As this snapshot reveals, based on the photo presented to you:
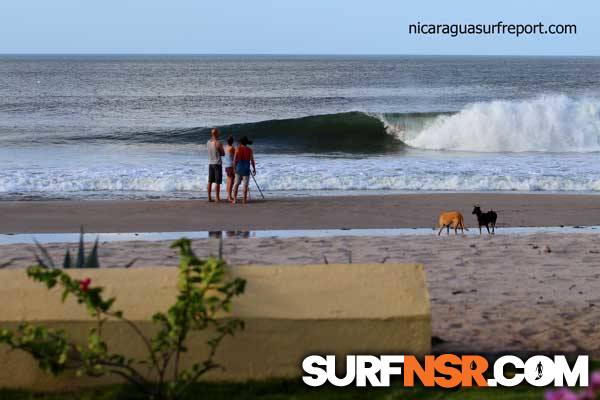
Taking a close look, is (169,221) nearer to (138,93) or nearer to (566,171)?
(566,171)

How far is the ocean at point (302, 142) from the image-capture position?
20.3 meters

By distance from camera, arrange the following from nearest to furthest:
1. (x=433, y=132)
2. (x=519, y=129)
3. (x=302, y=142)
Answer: (x=519, y=129), (x=302, y=142), (x=433, y=132)

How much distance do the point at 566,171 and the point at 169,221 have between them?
11.5 metres

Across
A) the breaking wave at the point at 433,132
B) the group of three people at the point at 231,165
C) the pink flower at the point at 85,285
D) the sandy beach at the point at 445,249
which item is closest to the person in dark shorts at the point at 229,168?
the group of three people at the point at 231,165

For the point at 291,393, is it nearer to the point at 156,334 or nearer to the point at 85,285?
the point at 156,334

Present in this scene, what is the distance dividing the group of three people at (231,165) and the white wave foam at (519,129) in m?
15.8

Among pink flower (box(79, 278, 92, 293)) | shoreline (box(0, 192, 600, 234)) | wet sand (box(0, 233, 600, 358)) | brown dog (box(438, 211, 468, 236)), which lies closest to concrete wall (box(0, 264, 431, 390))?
pink flower (box(79, 278, 92, 293))

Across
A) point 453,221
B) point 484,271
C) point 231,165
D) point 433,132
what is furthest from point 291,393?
point 433,132

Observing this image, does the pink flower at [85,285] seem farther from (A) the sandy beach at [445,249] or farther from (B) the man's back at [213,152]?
(B) the man's back at [213,152]

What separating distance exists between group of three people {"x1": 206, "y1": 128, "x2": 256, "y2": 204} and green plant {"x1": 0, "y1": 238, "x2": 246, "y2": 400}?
11.0 metres

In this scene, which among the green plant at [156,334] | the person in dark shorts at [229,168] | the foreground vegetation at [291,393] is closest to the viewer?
the green plant at [156,334]

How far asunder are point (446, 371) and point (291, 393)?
100 centimetres

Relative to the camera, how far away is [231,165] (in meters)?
17.0

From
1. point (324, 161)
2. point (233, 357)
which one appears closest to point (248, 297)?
point (233, 357)
